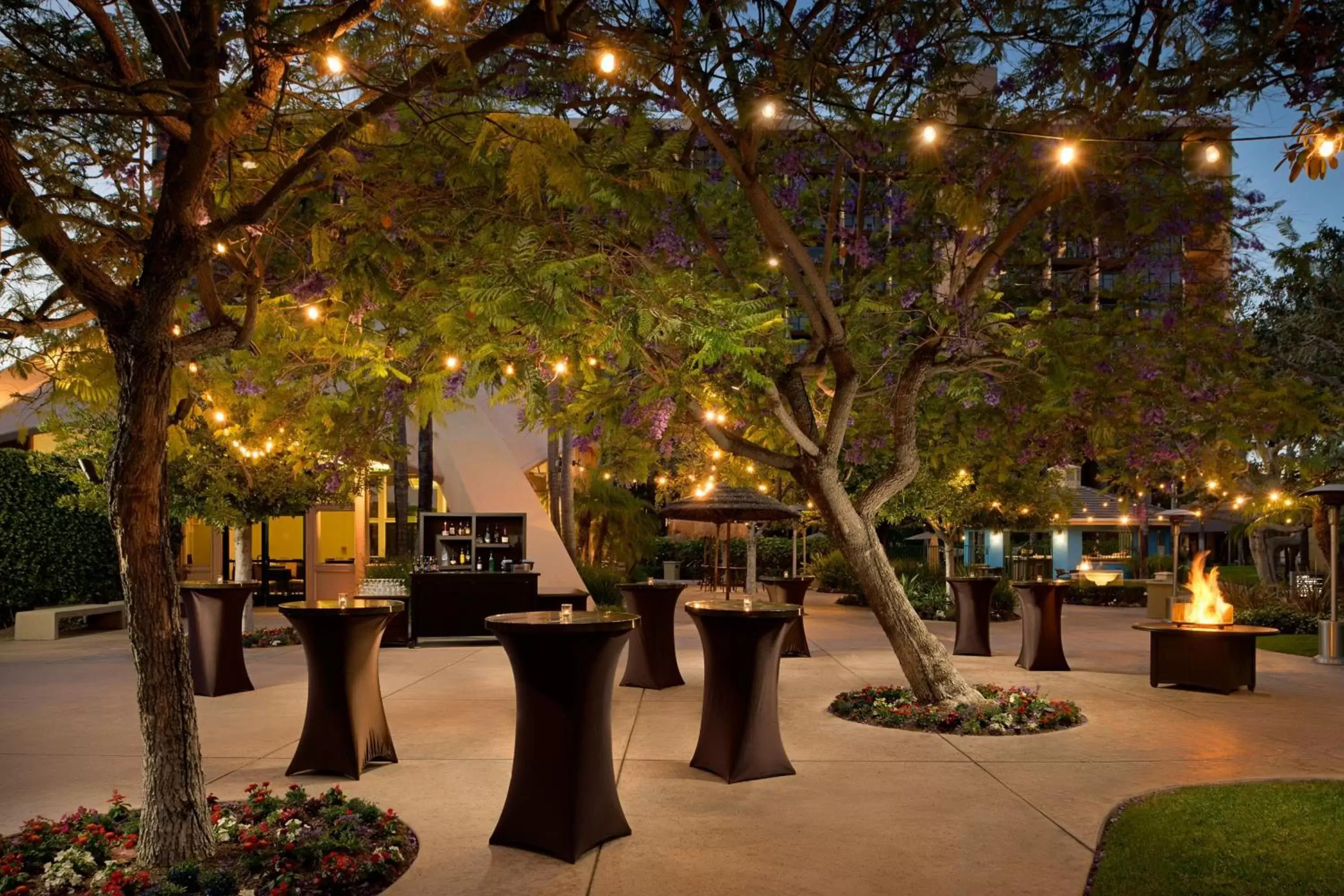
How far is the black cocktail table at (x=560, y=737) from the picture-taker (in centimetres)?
530

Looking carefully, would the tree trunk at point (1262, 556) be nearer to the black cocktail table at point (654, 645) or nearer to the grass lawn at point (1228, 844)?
the black cocktail table at point (654, 645)

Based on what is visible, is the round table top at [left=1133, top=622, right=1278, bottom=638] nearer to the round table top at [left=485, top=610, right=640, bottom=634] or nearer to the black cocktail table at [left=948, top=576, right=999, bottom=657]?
the black cocktail table at [left=948, top=576, right=999, bottom=657]

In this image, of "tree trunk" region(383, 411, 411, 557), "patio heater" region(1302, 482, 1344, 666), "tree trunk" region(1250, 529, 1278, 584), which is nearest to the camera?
"patio heater" region(1302, 482, 1344, 666)

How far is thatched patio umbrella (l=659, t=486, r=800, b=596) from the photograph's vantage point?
18183 mm

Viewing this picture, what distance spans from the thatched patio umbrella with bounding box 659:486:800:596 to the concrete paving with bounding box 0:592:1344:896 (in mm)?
5635

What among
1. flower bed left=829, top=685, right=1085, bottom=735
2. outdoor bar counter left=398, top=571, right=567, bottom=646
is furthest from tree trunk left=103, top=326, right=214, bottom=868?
outdoor bar counter left=398, top=571, right=567, bottom=646

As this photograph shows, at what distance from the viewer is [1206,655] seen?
11.1 meters

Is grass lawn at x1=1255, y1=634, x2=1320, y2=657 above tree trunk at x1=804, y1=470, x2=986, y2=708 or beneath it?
beneath

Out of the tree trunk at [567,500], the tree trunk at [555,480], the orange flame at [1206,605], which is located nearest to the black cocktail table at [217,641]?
the orange flame at [1206,605]

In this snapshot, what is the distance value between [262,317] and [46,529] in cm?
1359

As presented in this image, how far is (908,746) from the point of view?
8.09m

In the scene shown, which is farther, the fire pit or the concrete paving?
the fire pit

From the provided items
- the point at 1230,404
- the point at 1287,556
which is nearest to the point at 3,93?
the point at 1230,404

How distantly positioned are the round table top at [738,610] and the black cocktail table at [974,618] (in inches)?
287
